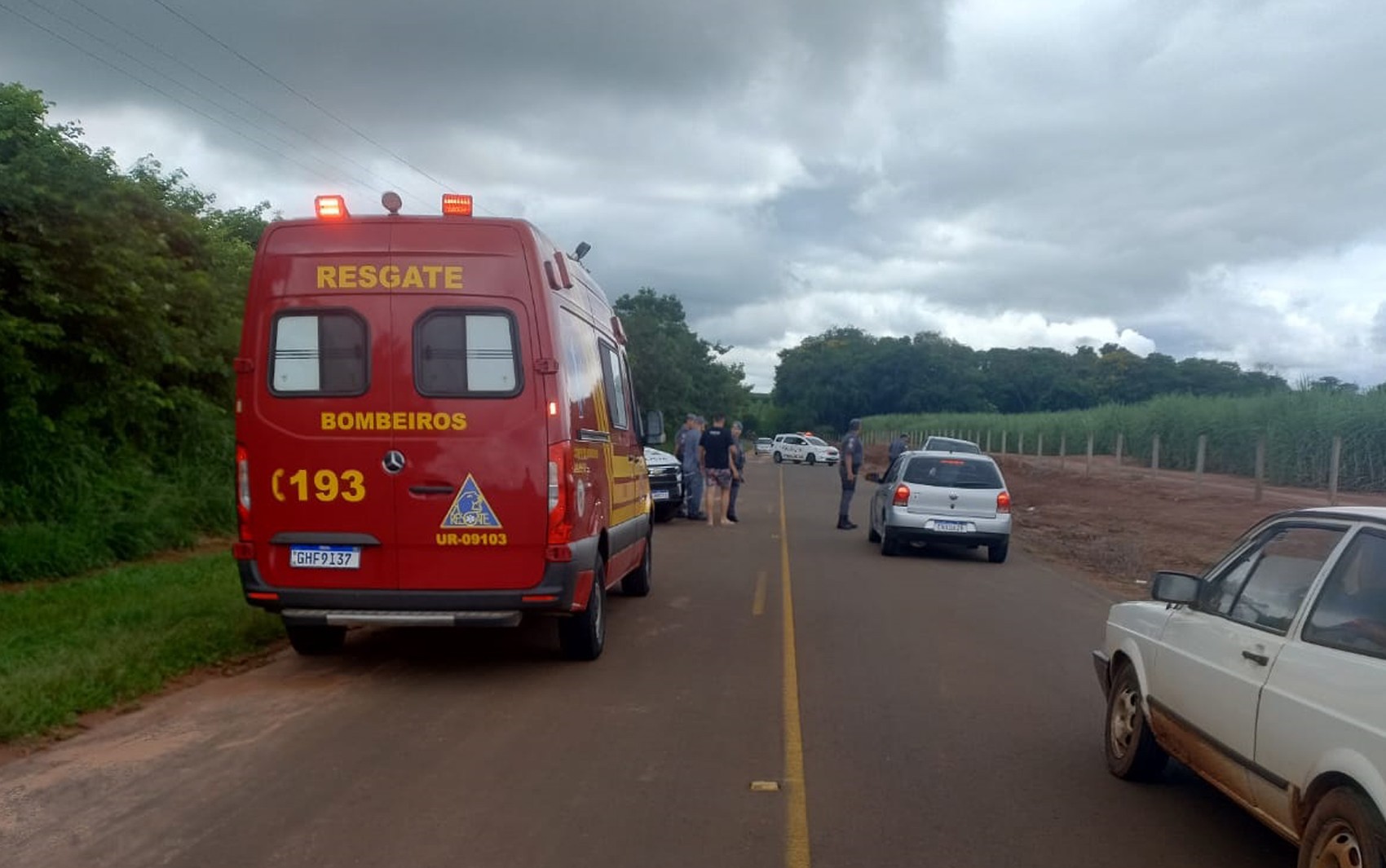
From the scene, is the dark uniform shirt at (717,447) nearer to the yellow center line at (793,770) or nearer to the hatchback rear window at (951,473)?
the hatchback rear window at (951,473)

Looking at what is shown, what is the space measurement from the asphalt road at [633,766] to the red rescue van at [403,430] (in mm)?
741

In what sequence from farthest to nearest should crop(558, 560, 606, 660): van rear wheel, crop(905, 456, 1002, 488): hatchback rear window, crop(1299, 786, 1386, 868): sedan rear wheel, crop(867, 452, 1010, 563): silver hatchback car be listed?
crop(905, 456, 1002, 488): hatchback rear window < crop(867, 452, 1010, 563): silver hatchback car < crop(558, 560, 606, 660): van rear wheel < crop(1299, 786, 1386, 868): sedan rear wheel

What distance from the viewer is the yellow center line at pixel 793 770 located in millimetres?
5117

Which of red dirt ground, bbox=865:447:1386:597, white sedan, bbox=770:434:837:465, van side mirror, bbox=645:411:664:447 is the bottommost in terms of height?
white sedan, bbox=770:434:837:465

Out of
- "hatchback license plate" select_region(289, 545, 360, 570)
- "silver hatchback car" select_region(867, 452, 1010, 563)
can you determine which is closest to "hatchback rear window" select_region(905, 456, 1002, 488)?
"silver hatchback car" select_region(867, 452, 1010, 563)

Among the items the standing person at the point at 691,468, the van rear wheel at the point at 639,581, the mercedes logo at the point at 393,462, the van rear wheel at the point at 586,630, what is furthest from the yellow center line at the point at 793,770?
the standing person at the point at 691,468

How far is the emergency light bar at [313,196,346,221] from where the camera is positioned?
8.28m

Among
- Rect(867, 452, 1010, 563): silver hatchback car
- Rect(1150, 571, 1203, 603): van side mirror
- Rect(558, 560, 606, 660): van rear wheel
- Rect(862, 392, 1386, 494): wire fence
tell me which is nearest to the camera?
Rect(1150, 571, 1203, 603): van side mirror

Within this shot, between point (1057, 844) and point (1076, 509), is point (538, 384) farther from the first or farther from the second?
Answer: point (1076, 509)

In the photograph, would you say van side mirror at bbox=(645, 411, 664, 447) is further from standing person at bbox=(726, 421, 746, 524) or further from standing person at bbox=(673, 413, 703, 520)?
standing person at bbox=(673, 413, 703, 520)

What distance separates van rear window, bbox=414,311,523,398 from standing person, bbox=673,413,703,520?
46.8 ft

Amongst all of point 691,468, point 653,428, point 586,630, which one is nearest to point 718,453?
point 691,468

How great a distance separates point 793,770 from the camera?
6309mm

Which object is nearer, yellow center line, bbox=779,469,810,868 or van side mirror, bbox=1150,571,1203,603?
yellow center line, bbox=779,469,810,868
